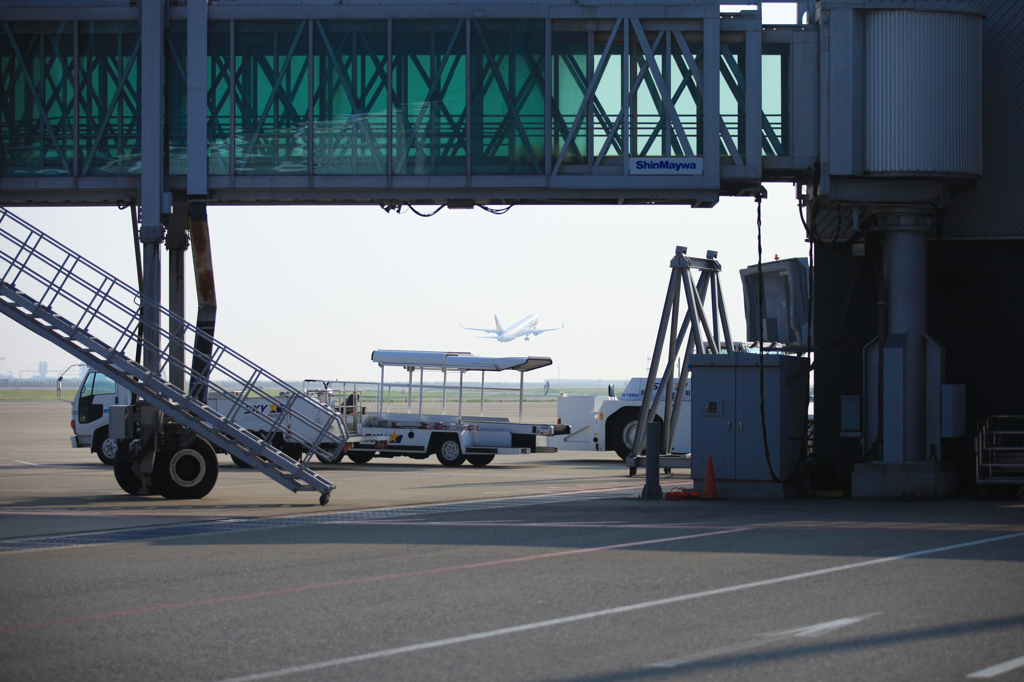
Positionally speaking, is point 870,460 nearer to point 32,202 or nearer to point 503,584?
point 503,584

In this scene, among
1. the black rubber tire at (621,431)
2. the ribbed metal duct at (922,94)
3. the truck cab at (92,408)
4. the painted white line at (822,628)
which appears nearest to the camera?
the painted white line at (822,628)

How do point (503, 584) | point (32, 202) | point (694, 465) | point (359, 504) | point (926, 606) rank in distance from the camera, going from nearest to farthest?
point (926, 606)
point (503, 584)
point (359, 504)
point (694, 465)
point (32, 202)

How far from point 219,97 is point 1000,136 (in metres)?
13.7

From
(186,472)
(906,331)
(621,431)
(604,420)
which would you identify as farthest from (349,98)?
(621,431)

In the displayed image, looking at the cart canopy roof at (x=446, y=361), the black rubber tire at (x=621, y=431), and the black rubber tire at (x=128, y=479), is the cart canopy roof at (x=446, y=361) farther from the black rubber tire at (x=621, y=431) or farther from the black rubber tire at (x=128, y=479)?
the black rubber tire at (x=128, y=479)

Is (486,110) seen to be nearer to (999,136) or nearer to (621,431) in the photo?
(999,136)

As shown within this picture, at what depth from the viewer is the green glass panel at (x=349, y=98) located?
747 inches

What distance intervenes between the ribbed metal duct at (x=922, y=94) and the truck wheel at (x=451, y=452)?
13.7 metres

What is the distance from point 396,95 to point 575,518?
8.62 m

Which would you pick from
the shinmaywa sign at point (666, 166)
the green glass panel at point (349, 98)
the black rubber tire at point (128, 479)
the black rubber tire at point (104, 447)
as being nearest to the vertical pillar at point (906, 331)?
the shinmaywa sign at point (666, 166)

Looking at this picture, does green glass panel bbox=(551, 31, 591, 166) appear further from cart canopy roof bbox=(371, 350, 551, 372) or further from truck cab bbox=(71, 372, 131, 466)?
truck cab bbox=(71, 372, 131, 466)

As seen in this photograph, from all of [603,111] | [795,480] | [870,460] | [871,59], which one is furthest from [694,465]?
[871,59]

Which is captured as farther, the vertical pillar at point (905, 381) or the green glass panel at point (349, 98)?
the green glass panel at point (349, 98)

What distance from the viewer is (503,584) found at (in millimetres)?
8820
